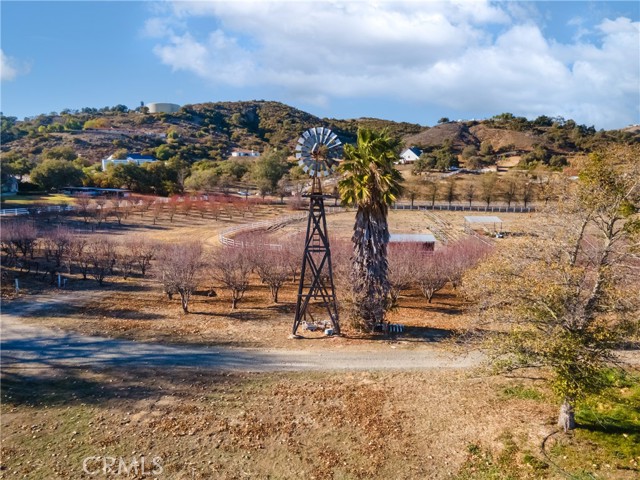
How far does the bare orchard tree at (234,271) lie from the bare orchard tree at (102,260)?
7890 millimetres

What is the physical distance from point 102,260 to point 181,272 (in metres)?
11.4

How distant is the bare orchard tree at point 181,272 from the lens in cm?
2372

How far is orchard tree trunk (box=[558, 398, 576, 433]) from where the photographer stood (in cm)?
1217

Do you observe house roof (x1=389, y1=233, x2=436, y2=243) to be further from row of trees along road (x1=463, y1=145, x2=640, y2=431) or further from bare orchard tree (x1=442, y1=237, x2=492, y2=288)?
row of trees along road (x1=463, y1=145, x2=640, y2=431)

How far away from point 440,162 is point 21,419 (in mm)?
105285

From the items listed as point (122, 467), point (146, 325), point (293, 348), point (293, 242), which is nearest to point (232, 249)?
point (293, 242)

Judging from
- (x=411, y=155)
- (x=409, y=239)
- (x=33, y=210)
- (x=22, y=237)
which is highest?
(x=411, y=155)

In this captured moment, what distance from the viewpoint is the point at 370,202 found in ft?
64.5

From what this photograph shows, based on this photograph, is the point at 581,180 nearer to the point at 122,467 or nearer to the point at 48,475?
the point at 122,467

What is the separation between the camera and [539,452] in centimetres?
1136

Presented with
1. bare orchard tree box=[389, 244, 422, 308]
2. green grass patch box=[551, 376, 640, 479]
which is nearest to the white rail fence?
bare orchard tree box=[389, 244, 422, 308]

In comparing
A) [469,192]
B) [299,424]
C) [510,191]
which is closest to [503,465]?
[299,424]

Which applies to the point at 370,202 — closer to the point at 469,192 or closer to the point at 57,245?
the point at 57,245

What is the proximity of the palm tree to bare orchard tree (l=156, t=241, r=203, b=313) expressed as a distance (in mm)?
9654
